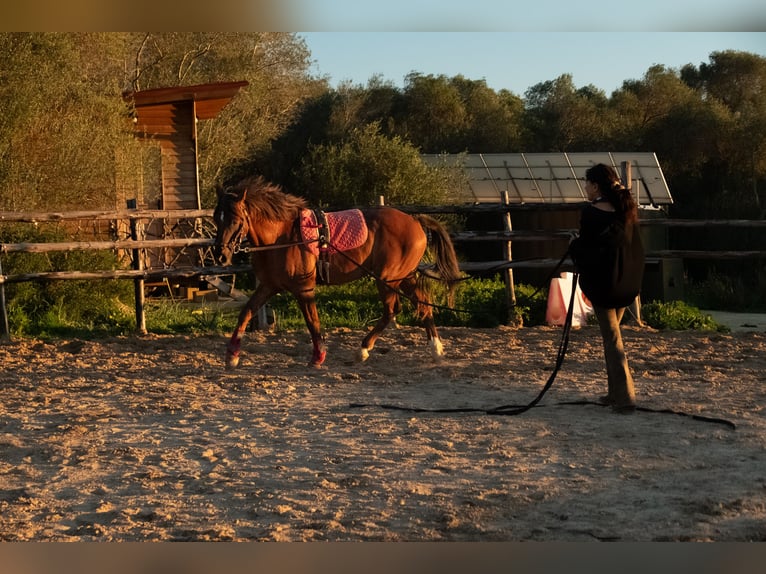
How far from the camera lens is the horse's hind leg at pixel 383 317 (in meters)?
8.52

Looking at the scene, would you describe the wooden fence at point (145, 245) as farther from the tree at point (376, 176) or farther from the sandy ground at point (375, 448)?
the tree at point (376, 176)

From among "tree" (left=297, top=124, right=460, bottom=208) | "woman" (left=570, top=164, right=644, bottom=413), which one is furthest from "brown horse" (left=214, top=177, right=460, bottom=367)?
"tree" (left=297, top=124, right=460, bottom=208)

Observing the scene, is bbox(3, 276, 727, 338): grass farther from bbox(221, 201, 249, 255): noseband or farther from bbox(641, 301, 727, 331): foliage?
bbox(221, 201, 249, 255): noseband

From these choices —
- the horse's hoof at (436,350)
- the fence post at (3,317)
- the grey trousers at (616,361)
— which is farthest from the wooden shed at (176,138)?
the grey trousers at (616,361)

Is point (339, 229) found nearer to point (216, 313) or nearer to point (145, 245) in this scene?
point (145, 245)

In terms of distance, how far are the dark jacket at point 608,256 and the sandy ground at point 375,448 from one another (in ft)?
2.66

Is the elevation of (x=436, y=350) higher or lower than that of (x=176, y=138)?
lower

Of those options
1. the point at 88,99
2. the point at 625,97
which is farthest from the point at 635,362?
the point at 625,97

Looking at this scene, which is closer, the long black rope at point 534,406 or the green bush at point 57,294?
the long black rope at point 534,406

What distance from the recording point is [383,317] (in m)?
8.68

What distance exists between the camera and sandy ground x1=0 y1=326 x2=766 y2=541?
159 inches

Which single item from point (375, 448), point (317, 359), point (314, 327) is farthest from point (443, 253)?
point (375, 448)

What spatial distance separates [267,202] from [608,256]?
11.1 ft

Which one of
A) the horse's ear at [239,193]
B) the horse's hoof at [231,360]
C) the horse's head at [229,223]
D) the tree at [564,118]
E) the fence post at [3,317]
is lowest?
the horse's hoof at [231,360]
